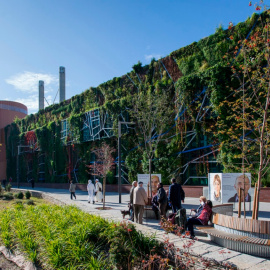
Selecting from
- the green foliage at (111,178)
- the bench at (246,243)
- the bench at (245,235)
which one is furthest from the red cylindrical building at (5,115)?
the bench at (246,243)

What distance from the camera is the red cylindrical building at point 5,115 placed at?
62.3 metres

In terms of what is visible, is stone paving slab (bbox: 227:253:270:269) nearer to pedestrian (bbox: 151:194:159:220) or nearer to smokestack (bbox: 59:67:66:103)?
pedestrian (bbox: 151:194:159:220)

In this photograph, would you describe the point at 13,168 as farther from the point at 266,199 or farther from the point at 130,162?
the point at 266,199

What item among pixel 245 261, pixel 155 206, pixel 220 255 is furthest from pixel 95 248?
pixel 155 206

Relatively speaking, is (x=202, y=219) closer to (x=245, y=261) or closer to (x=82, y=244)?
(x=245, y=261)

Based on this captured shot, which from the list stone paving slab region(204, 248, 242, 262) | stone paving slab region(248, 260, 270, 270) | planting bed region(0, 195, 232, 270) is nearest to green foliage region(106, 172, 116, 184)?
planting bed region(0, 195, 232, 270)

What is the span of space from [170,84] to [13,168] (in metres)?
41.7

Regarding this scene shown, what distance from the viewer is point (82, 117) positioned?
39.1m

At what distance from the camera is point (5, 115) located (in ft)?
221

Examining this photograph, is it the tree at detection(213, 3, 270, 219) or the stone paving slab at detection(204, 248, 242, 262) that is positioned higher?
the tree at detection(213, 3, 270, 219)

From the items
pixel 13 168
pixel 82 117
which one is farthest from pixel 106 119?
pixel 13 168

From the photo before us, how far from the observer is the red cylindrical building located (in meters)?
62.3

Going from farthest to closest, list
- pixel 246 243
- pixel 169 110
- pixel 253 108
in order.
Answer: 1. pixel 169 110
2. pixel 253 108
3. pixel 246 243

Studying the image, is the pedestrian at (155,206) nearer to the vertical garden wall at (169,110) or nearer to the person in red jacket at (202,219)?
the person in red jacket at (202,219)
